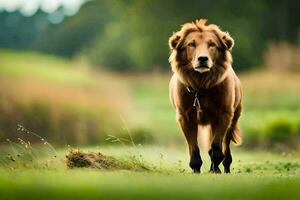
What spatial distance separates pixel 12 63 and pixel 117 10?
3.17m

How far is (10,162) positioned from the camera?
834cm

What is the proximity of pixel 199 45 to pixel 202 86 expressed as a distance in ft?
1.57

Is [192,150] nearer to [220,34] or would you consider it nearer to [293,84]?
[220,34]

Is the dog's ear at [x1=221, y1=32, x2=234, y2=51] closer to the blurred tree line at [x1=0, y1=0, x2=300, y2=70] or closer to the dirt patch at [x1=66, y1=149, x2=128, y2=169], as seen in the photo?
the dirt patch at [x1=66, y1=149, x2=128, y2=169]

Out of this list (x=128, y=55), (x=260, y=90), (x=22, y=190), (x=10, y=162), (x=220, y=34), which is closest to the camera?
(x=22, y=190)

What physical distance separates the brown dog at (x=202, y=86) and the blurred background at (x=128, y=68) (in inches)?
Result: 89.1

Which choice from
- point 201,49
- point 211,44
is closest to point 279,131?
point 211,44

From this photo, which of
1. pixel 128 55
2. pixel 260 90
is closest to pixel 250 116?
pixel 260 90

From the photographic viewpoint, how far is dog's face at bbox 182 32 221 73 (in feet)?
28.7

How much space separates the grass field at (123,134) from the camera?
20.3ft

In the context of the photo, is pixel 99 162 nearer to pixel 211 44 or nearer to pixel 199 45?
pixel 199 45

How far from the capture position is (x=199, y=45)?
8.91 meters

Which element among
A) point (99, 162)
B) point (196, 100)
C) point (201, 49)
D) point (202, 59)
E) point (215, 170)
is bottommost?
point (215, 170)

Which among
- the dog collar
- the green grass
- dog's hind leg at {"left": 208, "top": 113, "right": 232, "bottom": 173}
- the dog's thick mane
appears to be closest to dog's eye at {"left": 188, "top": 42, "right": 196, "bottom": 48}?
the dog's thick mane
